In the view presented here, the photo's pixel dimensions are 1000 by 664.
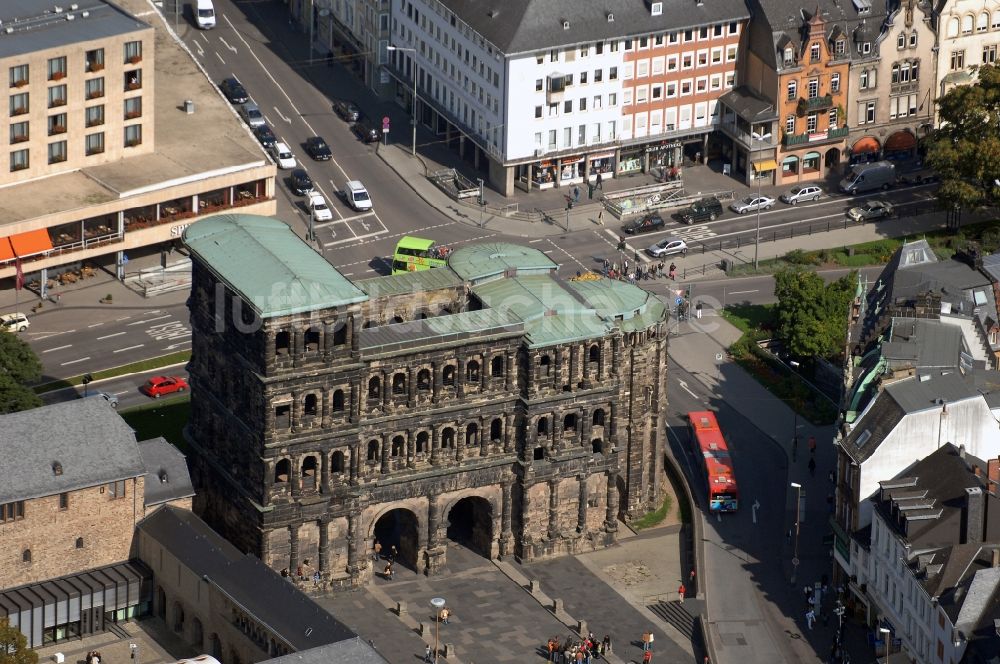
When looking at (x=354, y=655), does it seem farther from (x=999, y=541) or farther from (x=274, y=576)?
(x=999, y=541)

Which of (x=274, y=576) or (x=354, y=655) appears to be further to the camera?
(x=274, y=576)

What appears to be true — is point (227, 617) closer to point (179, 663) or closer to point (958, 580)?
point (179, 663)

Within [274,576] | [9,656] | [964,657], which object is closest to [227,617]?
[274,576]

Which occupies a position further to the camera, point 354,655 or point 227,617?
point 227,617

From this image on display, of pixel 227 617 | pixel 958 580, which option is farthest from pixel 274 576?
pixel 958 580
